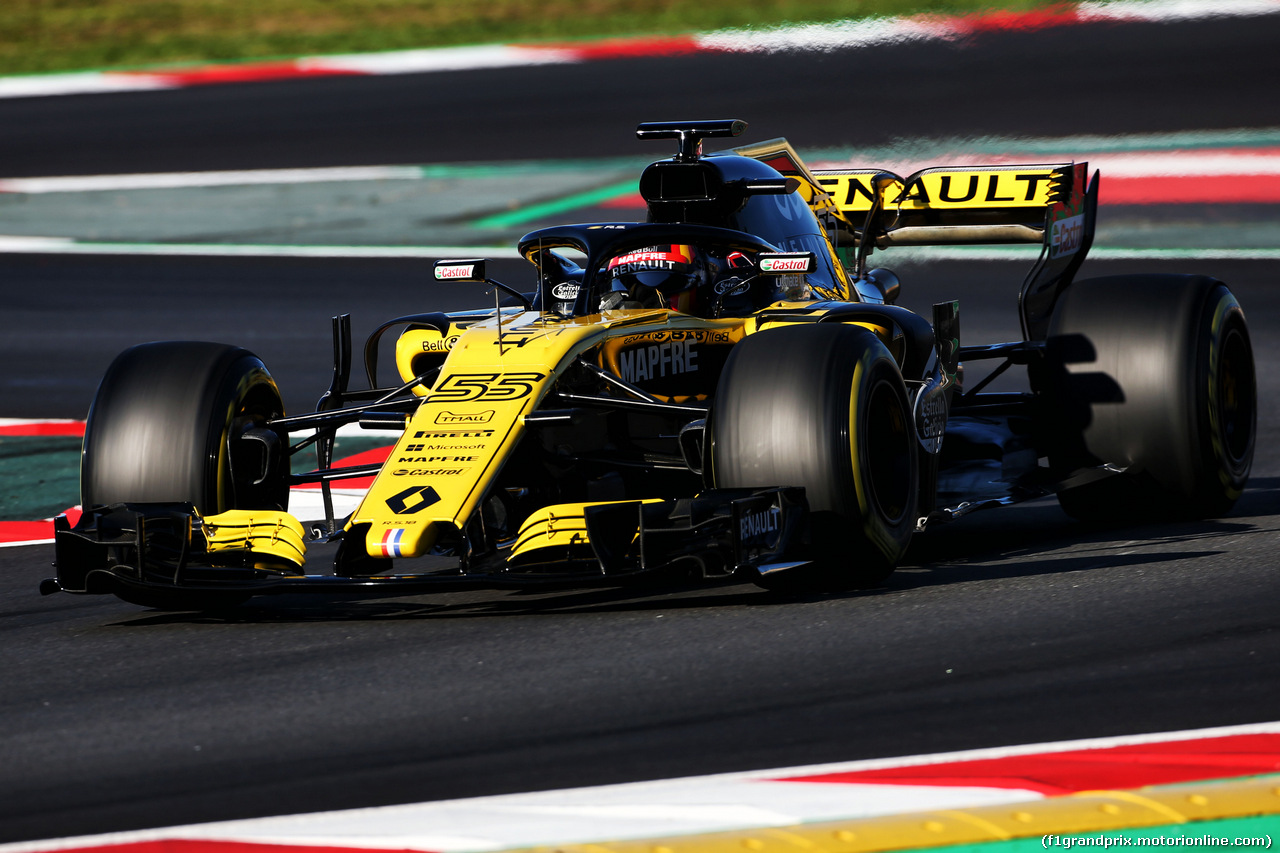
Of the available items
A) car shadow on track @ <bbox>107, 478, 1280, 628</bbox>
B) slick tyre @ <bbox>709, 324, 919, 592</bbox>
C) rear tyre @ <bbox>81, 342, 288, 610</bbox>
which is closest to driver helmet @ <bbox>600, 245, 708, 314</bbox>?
slick tyre @ <bbox>709, 324, 919, 592</bbox>

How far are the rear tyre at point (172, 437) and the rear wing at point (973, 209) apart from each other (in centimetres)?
299

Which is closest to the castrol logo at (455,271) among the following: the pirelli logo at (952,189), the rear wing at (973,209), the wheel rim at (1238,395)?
the rear wing at (973,209)

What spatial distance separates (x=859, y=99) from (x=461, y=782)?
16175mm

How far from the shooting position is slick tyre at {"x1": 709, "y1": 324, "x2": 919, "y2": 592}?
21.4ft

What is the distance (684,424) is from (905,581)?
3.51ft

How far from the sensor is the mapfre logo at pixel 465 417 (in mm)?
6699

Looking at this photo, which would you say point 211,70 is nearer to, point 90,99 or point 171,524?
point 90,99

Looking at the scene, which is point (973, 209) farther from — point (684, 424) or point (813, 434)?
point (813, 434)

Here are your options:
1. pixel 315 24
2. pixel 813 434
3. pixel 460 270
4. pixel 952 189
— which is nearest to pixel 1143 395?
pixel 952 189

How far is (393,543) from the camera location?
6.28m

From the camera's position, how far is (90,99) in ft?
76.9

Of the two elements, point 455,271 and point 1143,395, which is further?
point 1143,395

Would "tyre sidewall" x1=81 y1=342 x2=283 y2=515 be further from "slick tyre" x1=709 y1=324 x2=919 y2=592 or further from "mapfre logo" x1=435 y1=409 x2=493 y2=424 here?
"slick tyre" x1=709 y1=324 x2=919 y2=592

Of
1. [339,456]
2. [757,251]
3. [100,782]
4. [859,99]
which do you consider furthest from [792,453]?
[859,99]
